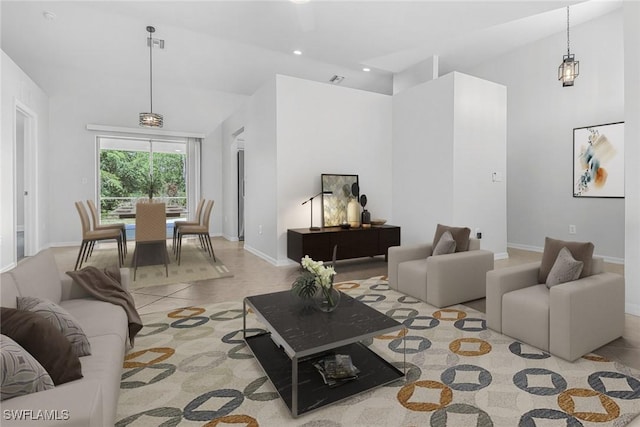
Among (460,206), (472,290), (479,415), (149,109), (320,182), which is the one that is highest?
(149,109)

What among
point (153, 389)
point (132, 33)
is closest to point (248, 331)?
point (153, 389)

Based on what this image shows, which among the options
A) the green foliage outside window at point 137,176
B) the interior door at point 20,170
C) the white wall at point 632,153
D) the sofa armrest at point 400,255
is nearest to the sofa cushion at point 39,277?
the sofa armrest at point 400,255

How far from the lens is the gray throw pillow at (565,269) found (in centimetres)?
245

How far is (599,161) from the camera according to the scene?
523 centimetres

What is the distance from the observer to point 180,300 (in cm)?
348

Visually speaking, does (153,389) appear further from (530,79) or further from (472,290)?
(530,79)

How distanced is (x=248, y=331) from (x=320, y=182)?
3142 mm

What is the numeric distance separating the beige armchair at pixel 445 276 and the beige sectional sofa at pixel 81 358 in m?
2.51

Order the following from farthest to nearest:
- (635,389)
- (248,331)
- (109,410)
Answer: (248,331), (635,389), (109,410)

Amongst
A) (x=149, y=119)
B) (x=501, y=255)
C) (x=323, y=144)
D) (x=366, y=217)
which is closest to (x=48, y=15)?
(x=149, y=119)

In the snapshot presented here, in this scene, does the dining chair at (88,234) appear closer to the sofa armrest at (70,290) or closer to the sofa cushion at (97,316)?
the sofa armrest at (70,290)

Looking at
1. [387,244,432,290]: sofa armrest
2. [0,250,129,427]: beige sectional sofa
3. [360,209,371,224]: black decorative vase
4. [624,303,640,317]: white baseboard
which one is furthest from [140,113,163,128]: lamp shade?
[624,303,640,317]: white baseboard

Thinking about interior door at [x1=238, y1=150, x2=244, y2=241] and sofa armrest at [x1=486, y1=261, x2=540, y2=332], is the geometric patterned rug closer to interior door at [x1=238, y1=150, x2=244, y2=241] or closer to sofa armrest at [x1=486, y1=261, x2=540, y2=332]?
sofa armrest at [x1=486, y1=261, x2=540, y2=332]

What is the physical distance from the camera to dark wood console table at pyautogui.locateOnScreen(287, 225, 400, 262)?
15.2ft
